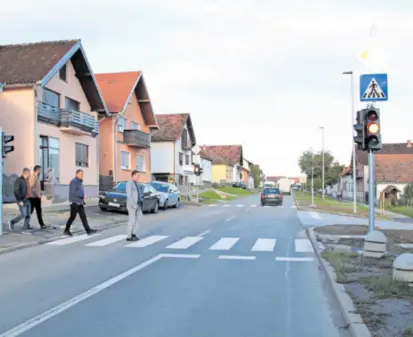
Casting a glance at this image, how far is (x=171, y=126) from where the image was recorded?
53.7 meters

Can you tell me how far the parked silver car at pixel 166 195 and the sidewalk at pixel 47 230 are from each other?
5.90 metres

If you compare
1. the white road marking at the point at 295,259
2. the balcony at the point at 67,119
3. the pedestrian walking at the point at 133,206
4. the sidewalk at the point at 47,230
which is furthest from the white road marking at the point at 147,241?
the balcony at the point at 67,119

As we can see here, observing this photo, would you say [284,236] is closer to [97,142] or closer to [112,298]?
[112,298]

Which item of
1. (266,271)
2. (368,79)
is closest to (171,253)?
(266,271)

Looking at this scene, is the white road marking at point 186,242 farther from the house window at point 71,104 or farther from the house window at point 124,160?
the house window at point 124,160

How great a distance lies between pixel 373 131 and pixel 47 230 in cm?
962

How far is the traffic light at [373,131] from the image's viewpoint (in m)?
10.7

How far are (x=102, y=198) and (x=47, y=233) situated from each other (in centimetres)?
927

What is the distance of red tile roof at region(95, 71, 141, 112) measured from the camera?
3750 cm

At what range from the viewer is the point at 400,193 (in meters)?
48.8

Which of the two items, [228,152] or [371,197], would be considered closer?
[371,197]

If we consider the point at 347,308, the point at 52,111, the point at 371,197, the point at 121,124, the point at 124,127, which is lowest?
the point at 347,308

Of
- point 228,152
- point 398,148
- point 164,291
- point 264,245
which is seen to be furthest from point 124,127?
point 228,152

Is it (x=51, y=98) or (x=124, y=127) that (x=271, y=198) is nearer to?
(x=124, y=127)
